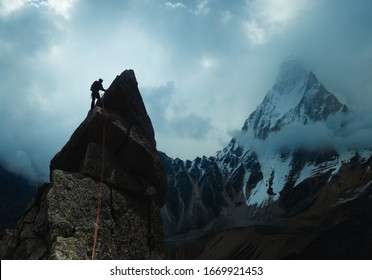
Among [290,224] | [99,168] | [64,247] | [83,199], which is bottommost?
[64,247]

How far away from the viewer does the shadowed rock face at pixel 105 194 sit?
18.3 metres

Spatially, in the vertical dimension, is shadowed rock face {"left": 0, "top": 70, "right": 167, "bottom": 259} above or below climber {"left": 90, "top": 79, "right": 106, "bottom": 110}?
below

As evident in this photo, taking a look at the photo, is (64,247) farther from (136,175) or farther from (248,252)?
(248,252)

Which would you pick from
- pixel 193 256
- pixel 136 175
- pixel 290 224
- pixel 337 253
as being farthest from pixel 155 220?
pixel 290 224

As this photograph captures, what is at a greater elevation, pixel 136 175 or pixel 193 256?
pixel 193 256

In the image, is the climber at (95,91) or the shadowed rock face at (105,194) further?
the climber at (95,91)

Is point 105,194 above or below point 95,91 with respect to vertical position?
below

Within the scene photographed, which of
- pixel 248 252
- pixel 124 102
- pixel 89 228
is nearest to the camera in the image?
pixel 89 228

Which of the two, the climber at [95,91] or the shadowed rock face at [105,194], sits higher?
the climber at [95,91]

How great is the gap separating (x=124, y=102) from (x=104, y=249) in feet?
34.9

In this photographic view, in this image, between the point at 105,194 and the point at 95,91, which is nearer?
the point at 105,194

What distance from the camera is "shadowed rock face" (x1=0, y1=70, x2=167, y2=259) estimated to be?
18312 millimetres

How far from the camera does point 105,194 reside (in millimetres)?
20875

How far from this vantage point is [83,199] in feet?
64.8
